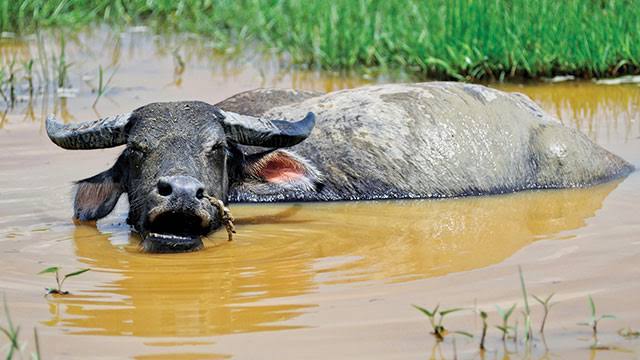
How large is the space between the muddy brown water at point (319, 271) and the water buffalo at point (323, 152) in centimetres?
14

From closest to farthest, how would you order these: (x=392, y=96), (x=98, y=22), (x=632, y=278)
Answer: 1. (x=632, y=278)
2. (x=392, y=96)
3. (x=98, y=22)

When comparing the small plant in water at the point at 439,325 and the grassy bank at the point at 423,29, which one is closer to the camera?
the small plant in water at the point at 439,325

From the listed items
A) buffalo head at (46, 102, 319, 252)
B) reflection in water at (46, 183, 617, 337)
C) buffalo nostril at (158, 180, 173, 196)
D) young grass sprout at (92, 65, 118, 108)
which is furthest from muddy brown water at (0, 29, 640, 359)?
young grass sprout at (92, 65, 118, 108)

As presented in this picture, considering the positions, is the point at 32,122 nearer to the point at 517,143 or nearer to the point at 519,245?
the point at 517,143

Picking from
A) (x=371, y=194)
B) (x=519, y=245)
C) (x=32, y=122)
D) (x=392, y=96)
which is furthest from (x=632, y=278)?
(x=32, y=122)

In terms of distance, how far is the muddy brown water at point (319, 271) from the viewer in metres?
4.32

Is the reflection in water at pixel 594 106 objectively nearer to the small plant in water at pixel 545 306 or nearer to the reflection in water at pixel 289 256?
the reflection in water at pixel 289 256

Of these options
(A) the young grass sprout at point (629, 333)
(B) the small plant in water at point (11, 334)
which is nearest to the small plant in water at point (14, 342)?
(B) the small plant in water at point (11, 334)

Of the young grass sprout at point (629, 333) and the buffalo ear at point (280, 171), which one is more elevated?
the young grass sprout at point (629, 333)

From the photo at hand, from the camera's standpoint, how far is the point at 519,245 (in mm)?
5859

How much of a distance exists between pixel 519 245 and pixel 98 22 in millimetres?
7405

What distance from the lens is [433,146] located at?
24.2ft

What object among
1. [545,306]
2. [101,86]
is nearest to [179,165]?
[545,306]

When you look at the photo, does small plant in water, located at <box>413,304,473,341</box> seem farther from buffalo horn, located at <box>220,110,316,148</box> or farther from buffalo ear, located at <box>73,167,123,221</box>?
buffalo ear, located at <box>73,167,123,221</box>
